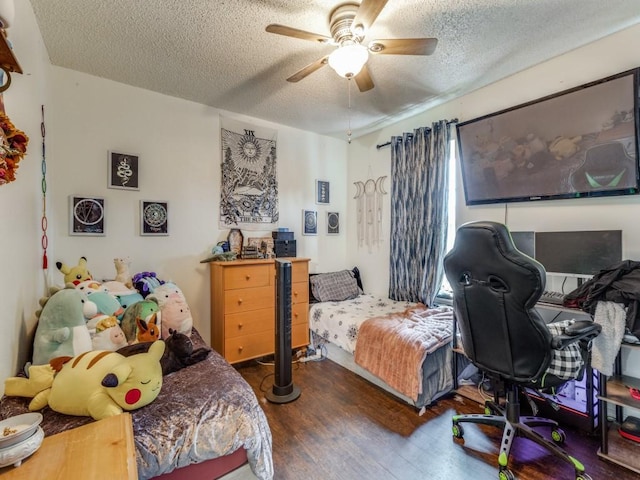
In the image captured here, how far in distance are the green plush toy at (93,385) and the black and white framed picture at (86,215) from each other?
1.48 meters

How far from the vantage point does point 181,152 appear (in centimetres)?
283

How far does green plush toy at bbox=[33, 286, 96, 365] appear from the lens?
4.46ft

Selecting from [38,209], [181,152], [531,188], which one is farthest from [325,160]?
[38,209]

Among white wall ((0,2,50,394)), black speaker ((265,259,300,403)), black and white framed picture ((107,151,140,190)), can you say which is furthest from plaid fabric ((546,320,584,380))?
black and white framed picture ((107,151,140,190))

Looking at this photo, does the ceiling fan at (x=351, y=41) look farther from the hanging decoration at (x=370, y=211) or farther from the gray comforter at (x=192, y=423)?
the hanging decoration at (x=370, y=211)

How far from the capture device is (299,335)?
3.15 metres

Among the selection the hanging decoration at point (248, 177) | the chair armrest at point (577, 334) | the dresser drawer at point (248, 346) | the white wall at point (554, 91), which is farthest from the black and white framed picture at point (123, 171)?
the chair armrest at point (577, 334)

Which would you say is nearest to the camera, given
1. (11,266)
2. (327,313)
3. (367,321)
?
(11,266)

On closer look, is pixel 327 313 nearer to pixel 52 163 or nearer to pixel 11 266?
pixel 11 266

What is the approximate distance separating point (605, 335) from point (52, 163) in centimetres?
382

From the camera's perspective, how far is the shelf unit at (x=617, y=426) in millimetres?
1569

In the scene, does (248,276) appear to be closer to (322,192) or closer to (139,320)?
(139,320)

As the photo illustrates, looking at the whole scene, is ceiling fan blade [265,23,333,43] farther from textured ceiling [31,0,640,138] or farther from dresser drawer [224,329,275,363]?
dresser drawer [224,329,275,363]

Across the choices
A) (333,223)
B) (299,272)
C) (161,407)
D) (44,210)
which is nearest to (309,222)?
(333,223)
